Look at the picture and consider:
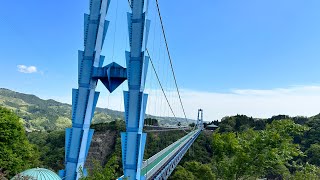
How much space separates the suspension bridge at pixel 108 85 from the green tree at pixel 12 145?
767cm

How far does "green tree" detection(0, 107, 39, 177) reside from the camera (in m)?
19.2

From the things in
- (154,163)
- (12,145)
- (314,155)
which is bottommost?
(314,155)

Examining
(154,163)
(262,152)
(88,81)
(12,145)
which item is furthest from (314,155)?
(88,81)

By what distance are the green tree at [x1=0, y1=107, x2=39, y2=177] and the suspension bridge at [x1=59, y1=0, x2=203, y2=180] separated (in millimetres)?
7667

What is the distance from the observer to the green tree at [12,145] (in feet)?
62.8

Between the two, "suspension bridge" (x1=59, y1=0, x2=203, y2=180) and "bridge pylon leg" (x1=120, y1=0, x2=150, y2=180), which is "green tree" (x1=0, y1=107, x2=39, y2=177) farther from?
"bridge pylon leg" (x1=120, y1=0, x2=150, y2=180)

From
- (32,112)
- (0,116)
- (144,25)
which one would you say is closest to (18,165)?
(0,116)

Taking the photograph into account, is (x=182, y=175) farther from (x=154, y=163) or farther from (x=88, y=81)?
(x=88, y=81)

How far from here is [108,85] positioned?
46.0ft

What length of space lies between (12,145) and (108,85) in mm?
10591

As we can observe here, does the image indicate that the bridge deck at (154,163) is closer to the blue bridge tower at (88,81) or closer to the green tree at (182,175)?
the blue bridge tower at (88,81)

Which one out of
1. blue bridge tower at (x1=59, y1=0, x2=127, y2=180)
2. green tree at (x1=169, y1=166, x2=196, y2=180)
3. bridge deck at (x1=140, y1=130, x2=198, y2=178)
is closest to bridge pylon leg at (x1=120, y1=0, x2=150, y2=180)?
blue bridge tower at (x1=59, y1=0, x2=127, y2=180)

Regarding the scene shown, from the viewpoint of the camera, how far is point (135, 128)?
506 inches

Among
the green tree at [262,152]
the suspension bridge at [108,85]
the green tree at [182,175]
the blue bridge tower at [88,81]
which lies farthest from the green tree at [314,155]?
the blue bridge tower at [88,81]
